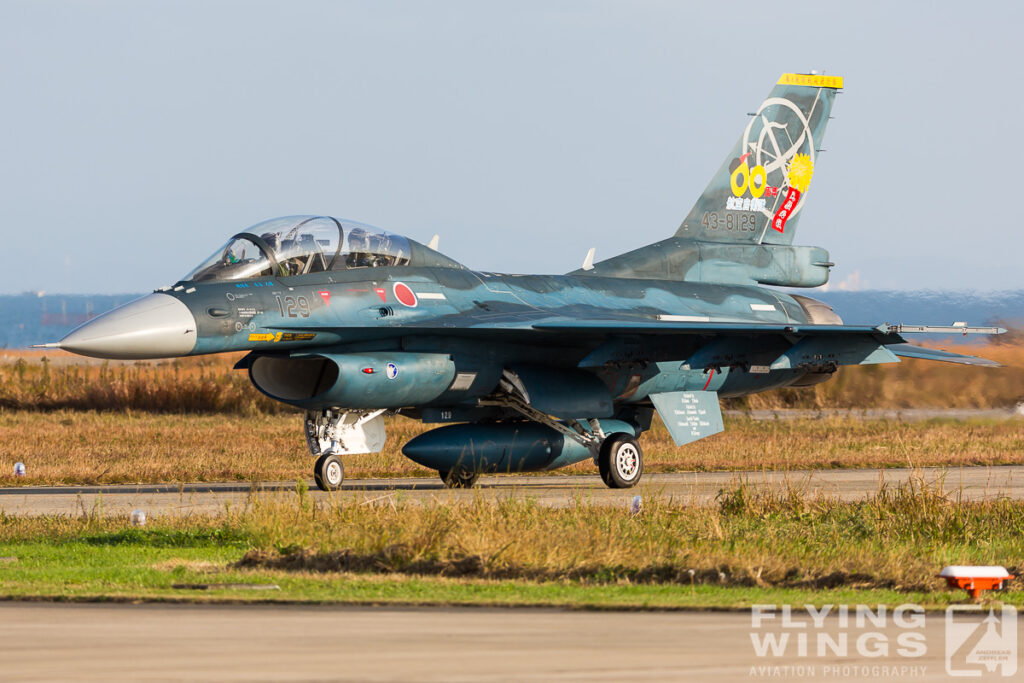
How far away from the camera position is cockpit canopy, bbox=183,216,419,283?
15.3 meters

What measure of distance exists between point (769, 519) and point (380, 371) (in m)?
5.32

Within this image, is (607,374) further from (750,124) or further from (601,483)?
(750,124)

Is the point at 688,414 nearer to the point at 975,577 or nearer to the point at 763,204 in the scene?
the point at 763,204

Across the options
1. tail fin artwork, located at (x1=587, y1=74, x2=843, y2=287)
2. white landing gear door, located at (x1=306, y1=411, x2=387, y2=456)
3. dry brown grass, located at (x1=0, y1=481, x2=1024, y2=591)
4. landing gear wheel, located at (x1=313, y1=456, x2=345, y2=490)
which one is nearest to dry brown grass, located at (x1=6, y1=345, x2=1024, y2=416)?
tail fin artwork, located at (x1=587, y1=74, x2=843, y2=287)

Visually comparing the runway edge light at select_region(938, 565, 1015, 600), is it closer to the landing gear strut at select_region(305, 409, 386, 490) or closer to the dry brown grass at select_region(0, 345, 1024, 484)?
the landing gear strut at select_region(305, 409, 386, 490)

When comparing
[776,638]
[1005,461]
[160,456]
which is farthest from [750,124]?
[776,638]

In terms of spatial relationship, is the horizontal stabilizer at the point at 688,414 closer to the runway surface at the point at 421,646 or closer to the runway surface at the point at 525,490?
the runway surface at the point at 525,490

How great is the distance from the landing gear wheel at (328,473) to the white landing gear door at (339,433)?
12cm

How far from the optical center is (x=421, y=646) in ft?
22.0

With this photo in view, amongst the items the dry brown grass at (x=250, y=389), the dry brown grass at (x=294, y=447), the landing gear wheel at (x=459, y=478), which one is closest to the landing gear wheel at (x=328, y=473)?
the landing gear wheel at (x=459, y=478)

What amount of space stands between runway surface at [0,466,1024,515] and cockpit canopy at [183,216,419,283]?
248 cm

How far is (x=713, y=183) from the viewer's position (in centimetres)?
2164

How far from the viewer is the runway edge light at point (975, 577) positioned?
830 cm

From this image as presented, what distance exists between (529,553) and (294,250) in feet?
22.8
